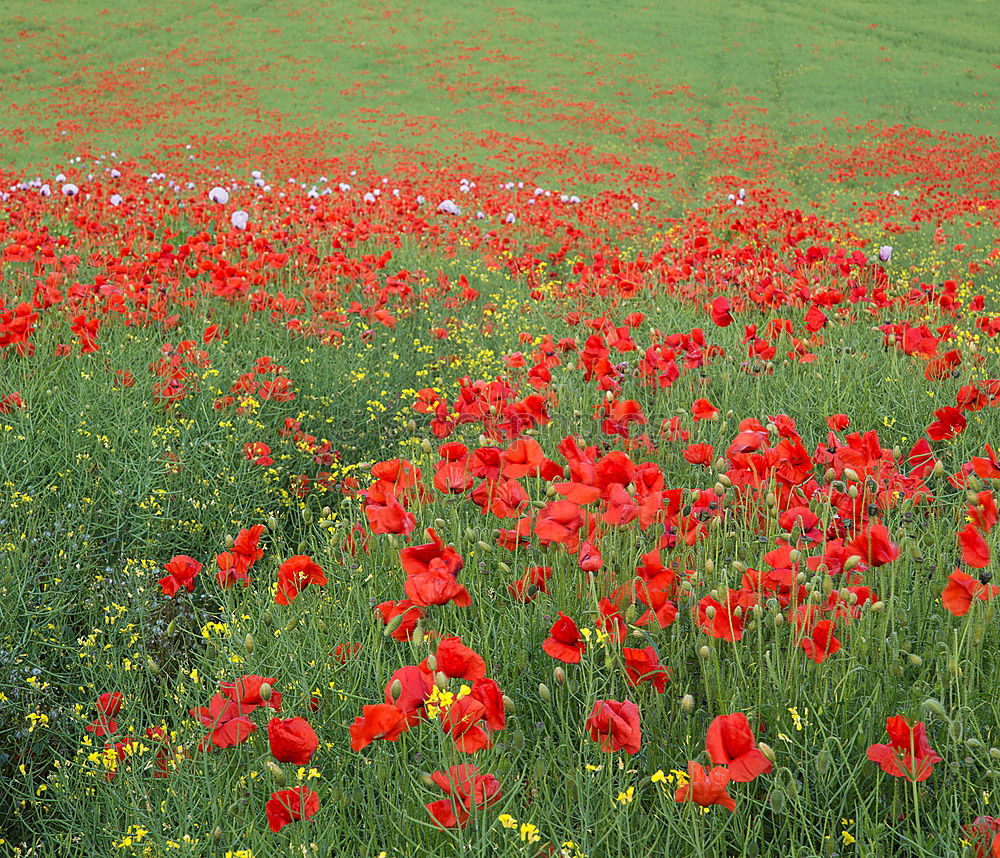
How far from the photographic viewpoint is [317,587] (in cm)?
247

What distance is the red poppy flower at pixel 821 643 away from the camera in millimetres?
1619

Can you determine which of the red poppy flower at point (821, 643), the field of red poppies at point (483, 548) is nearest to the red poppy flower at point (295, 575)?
the field of red poppies at point (483, 548)

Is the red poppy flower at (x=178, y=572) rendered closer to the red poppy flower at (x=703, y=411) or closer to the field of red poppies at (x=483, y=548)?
the field of red poppies at (x=483, y=548)

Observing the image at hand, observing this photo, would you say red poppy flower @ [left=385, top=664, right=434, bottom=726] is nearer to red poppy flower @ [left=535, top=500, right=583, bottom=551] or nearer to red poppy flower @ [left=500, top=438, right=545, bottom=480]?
red poppy flower @ [left=535, top=500, right=583, bottom=551]

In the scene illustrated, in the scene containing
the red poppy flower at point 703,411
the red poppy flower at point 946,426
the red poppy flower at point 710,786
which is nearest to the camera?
the red poppy flower at point 710,786

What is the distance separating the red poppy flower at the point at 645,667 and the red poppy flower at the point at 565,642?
0.11 m

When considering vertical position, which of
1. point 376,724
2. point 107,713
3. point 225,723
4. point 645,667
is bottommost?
point 107,713

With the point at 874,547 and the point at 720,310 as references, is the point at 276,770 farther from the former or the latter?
the point at 720,310

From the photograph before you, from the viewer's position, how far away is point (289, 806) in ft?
4.68


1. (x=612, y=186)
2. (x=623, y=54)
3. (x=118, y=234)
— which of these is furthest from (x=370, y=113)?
(x=118, y=234)

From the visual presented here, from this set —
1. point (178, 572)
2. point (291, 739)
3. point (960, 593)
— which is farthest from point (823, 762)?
point (178, 572)

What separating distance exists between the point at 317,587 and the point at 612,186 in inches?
549

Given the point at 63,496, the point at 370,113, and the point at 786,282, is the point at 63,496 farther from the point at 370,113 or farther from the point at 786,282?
the point at 370,113

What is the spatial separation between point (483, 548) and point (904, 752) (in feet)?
3.60
